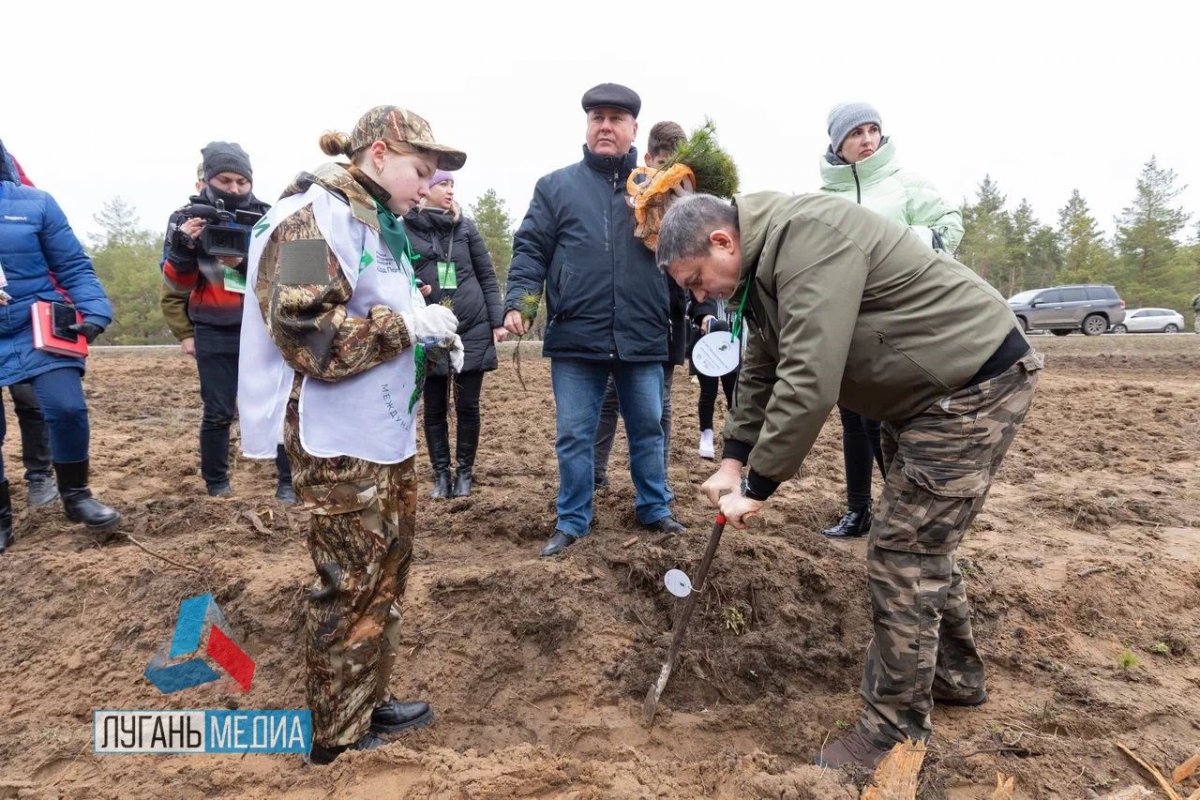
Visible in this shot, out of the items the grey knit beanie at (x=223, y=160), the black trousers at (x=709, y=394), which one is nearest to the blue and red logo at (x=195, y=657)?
the grey knit beanie at (x=223, y=160)

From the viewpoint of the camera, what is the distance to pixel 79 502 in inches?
158

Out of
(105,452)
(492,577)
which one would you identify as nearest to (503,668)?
(492,577)

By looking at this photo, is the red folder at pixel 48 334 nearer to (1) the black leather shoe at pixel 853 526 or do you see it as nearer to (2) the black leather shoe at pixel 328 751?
(2) the black leather shoe at pixel 328 751

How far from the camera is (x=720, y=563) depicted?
3.25 metres

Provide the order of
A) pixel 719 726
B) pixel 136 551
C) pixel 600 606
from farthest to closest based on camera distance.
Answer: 1. pixel 136 551
2. pixel 600 606
3. pixel 719 726

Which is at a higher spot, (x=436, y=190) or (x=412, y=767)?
(x=436, y=190)

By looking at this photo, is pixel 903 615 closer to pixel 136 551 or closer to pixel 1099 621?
pixel 1099 621

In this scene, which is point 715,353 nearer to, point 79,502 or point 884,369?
point 884,369

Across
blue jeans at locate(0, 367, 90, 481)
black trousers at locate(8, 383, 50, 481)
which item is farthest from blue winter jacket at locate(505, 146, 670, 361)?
black trousers at locate(8, 383, 50, 481)

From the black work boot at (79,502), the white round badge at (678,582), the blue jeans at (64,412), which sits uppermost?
the blue jeans at (64,412)

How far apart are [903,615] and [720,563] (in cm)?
112

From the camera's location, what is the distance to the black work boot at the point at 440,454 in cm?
468

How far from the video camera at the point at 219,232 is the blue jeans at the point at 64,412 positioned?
103cm

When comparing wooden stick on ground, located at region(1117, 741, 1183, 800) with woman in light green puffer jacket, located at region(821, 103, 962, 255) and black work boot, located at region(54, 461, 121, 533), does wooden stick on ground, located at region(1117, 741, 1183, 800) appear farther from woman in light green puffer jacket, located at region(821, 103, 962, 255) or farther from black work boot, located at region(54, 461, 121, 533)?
black work boot, located at region(54, 461, 121, 533)
